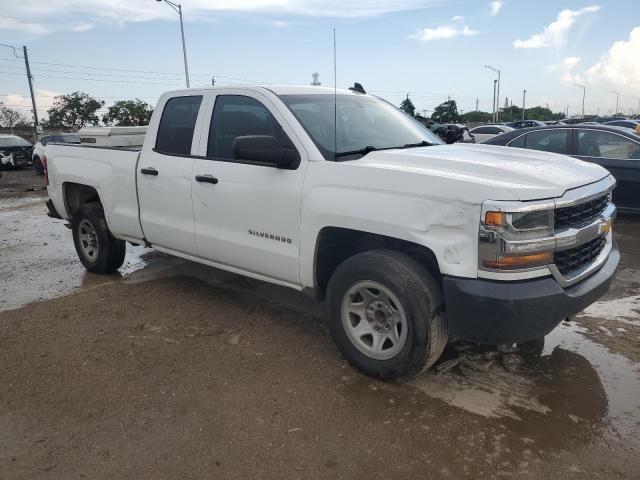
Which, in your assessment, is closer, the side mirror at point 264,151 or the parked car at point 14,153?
the side mirror at point 264,151

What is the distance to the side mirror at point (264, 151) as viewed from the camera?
3637 millimetres

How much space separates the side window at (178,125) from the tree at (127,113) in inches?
1586

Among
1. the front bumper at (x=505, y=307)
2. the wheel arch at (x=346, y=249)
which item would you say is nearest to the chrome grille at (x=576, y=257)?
the front bumper at (x=505, y=307)

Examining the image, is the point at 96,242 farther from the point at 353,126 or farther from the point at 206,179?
the point at 353,126

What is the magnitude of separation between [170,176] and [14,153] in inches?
733

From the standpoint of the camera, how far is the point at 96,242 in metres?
6.08

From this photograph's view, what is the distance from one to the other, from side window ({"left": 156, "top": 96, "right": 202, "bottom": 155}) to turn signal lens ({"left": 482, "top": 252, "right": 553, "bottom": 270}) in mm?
2828

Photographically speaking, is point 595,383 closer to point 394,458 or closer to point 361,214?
point 394,458

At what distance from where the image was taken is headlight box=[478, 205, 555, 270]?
2.90 meters

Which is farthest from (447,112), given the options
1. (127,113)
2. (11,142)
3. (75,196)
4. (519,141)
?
(75,196)

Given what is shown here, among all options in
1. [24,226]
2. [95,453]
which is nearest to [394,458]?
[95,453]

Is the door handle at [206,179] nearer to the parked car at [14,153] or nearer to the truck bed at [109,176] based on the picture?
the truck bed at [109,176]

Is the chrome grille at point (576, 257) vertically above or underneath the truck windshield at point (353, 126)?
underneath

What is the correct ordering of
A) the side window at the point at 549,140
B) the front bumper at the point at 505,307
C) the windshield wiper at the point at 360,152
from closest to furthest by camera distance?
the front bumper at the point at 505,307
the windshield wiper at the point at 360,152
the side window at the point at 549,140
